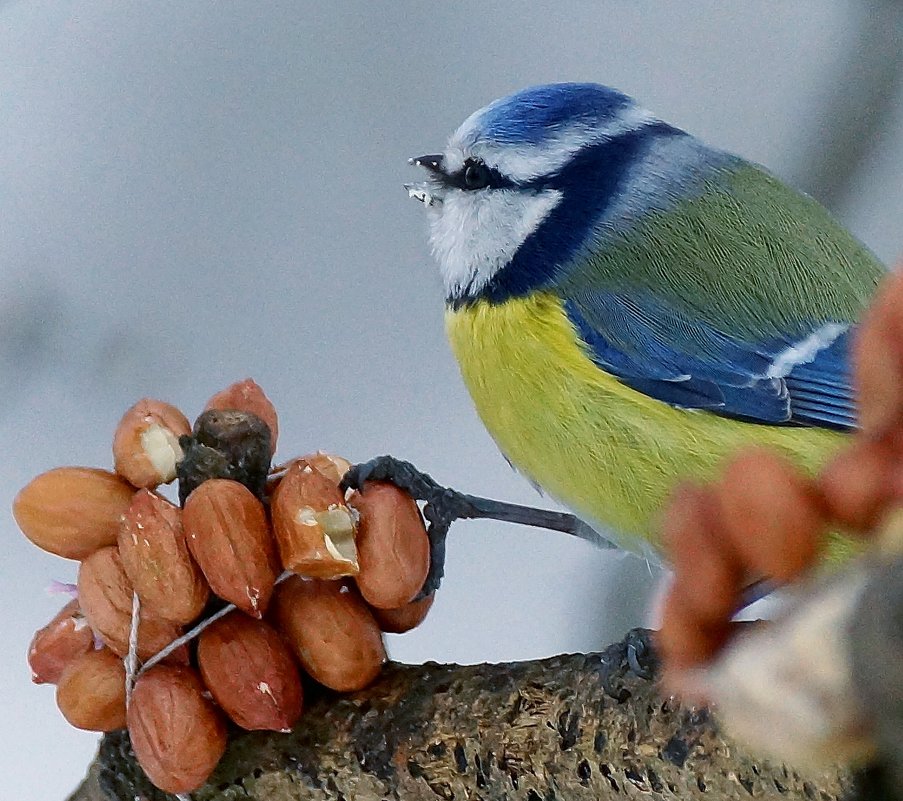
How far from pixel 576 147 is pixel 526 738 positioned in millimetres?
294

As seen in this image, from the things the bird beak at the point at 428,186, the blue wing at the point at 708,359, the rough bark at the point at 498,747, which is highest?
the bird beak at the point at 428,186

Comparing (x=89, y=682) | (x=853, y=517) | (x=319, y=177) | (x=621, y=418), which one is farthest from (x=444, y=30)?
(x=853, y=517)

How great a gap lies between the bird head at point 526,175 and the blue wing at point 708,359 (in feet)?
0.18

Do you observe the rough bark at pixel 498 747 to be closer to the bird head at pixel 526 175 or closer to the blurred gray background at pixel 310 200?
the bird head at pixel 526 175

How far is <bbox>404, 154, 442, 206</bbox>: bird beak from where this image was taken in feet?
1.84

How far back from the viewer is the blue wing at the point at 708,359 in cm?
45

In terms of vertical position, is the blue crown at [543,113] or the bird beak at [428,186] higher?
the blue crown at [543,113]

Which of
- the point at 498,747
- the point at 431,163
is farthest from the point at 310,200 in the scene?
the point at 498,747

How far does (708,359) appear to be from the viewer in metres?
0.47

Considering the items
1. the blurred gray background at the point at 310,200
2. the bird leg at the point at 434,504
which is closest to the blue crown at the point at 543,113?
the bird leg at the point at 434,504

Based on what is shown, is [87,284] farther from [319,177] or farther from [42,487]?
[42,487]

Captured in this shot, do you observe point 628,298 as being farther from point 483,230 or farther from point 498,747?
point 498,747

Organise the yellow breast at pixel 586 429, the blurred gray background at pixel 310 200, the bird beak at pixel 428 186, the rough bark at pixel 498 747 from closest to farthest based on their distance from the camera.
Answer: the rough bark at pixel 498 747
the yellow breast at pixel 586 429
the bird beak at pixel 428 186
the blurred gray background at pixel 310 200

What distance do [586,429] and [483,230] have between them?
0.44 ft
